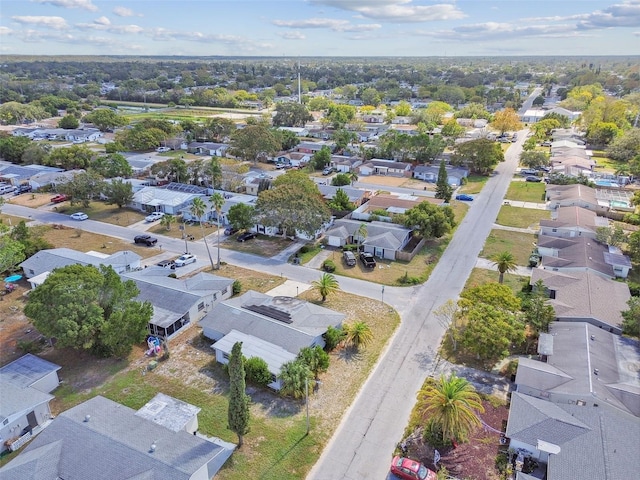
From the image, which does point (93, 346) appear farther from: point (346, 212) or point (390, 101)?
point (390, 101)

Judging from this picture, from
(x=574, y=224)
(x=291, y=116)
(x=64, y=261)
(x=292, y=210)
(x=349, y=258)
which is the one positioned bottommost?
(x=349, y=258)

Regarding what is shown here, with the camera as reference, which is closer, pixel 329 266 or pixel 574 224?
pixel 329 266

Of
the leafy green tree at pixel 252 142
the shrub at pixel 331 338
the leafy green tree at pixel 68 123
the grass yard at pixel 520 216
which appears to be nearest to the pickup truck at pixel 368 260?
the shrub at pixel 331 338

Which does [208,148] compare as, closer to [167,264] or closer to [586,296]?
[167,264]

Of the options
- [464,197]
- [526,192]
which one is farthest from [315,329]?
[526,192]

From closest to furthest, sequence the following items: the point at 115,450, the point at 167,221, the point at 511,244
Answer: the point at 115,450
the point at 511,244
the point at 167,221
